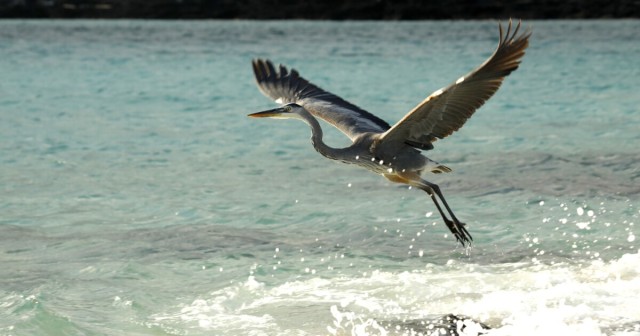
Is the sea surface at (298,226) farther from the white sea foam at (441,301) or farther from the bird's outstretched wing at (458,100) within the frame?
the bird's outstretched wing at (458,100)

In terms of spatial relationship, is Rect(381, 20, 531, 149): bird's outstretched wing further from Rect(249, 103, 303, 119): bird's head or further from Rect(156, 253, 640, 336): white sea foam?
Rect(156, 253, 640, 336): white sea foam

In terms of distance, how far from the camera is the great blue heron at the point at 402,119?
7074 millimetres

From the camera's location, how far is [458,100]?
744 centimetres

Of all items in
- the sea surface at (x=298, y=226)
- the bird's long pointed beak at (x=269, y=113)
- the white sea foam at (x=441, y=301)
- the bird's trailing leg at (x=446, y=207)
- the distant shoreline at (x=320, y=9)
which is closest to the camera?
the white sea foam at (x=441, y=301)

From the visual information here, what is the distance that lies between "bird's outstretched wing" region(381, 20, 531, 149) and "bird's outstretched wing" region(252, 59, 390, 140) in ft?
1.58

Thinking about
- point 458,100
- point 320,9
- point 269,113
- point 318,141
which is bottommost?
point 318,141

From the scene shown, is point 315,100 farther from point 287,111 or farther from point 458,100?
point 458,100

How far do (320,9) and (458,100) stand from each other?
264 ft

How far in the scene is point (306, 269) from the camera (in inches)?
375

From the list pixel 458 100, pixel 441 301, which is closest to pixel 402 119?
pixel 458 100

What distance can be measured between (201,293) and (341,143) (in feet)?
27.6

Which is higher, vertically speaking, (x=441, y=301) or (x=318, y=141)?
(x=318, y=141)

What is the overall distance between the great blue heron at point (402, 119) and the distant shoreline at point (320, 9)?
224ft

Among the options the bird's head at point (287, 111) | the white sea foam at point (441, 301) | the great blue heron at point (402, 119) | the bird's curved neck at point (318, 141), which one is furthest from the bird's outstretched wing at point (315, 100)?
the white sea foam at point (441, 301)
